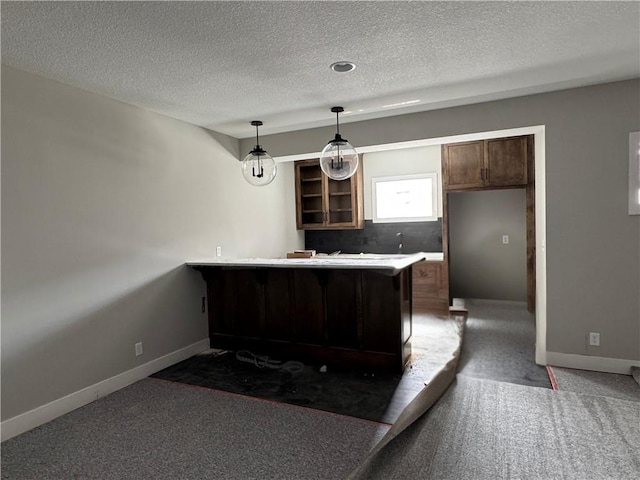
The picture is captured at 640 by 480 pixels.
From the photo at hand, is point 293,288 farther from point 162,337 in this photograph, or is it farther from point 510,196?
point 510,196

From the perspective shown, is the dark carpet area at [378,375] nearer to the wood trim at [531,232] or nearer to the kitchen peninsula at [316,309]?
the kitchen peninsula at [316,309]

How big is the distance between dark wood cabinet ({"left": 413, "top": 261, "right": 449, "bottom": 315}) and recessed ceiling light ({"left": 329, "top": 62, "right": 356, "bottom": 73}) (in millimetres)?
3300

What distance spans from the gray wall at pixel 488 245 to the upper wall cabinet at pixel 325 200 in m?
→ 1.44

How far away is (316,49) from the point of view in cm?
234

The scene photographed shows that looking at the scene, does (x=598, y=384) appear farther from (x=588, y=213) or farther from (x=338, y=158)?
(x=338, y=158)

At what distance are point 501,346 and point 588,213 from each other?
5.18ft

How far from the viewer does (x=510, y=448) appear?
85.8 inches

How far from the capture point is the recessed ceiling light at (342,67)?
256 centimetres

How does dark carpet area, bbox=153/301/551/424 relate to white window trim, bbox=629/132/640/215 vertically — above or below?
below

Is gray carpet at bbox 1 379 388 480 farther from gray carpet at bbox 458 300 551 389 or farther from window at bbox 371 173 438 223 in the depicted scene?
window at bbox 371 173 438 223

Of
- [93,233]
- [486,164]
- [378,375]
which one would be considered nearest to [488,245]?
[486,164]

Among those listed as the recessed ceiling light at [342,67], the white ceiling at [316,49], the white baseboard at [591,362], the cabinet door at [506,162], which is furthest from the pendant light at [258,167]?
the white baseboard at [591,362]

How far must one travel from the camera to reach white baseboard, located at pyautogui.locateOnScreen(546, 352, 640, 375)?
313 cm

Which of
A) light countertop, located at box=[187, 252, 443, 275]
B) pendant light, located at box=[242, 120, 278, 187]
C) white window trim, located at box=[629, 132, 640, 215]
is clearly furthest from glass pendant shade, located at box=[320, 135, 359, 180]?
white window trim, located at box=[629, 132, 640, 215]
